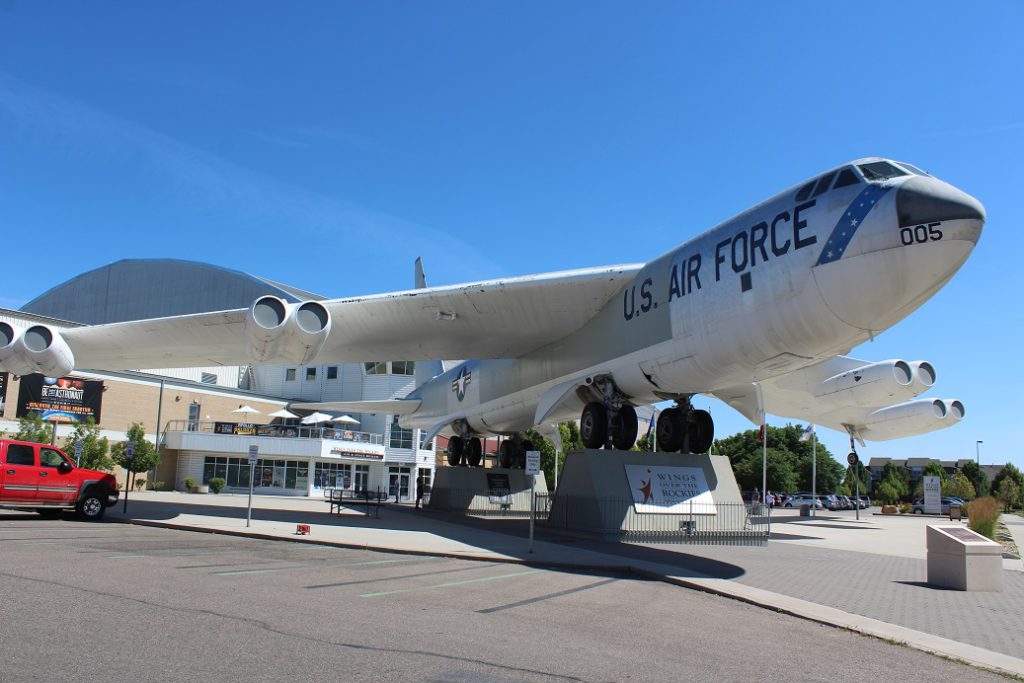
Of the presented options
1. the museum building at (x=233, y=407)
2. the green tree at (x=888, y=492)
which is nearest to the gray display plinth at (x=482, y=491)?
the museum building at (x=233, y=407)

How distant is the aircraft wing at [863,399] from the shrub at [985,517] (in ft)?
13.1

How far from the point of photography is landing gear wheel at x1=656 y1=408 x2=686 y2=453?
17703mm

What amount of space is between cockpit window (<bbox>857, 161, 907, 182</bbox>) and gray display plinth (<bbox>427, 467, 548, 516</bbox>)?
14927 millimetres

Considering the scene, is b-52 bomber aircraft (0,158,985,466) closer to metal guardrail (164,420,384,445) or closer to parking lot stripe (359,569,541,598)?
parking lot stripe (359,569,541,598)

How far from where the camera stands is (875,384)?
976 inches

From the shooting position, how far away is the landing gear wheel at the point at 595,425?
17.3 m

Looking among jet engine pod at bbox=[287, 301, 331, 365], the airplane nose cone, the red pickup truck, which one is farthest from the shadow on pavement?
the airplane nose cone

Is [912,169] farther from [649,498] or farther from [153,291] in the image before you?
[153,291]

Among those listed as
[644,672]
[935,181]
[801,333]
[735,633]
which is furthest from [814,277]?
[644,672]

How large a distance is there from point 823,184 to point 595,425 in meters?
7.58

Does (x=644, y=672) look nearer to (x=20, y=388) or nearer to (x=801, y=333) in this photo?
(x=801, y=333)

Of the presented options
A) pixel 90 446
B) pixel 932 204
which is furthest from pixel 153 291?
pixel 932 204

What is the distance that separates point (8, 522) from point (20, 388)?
23918 millimetres

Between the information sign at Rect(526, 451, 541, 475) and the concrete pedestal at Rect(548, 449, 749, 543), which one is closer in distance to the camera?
the information sign at Rect(526, 451, 541, 475)
